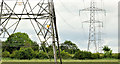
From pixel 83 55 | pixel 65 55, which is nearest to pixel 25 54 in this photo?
pixel 65 55

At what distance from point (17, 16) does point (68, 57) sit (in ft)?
64.0

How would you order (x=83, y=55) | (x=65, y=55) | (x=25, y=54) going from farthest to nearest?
(x=25, y=54)
(x=65, y=55)
(x=83, y=55)

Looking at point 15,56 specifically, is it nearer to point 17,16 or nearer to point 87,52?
point 87,52

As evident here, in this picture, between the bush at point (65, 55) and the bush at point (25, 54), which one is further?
the bush at point (25, 54)

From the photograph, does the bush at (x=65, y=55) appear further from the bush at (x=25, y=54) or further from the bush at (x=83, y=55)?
the bush at (x=25, y=54)

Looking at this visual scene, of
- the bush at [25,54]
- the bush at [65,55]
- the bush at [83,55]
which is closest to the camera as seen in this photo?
the bush at [83,55]

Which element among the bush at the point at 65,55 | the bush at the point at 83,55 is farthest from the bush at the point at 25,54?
the bush at the point at 83,55

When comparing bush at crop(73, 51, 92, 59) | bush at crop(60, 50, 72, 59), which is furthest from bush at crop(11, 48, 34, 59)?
bush at crop(73, 51, 92, 59)

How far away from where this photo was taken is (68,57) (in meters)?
34.0

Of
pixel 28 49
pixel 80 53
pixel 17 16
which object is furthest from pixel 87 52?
pixel 17 16

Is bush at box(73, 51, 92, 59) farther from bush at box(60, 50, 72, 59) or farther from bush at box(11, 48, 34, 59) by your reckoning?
bush at box(11, 48, 34, 59)

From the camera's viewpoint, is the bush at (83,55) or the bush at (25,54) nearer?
the bush at (83,55)

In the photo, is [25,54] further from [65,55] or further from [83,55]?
[83,55]

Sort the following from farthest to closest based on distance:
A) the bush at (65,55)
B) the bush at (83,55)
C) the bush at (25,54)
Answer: the bush at (25,54) < the bush at (65,55) < the bush at (83,55)
